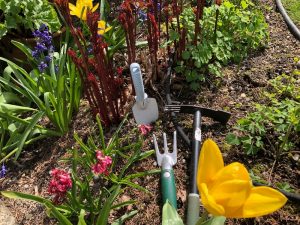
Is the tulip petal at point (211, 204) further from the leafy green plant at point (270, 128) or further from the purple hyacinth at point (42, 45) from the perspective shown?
the purple hyacinth at point (42, 45)

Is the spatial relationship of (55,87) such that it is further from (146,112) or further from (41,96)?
(146,112)

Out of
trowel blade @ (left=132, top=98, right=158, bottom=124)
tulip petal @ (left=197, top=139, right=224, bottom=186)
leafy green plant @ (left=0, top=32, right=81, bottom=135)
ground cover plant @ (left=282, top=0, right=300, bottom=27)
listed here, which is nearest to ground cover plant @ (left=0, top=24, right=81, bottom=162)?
leafy green plant @ (left=0, top=32, right=81, bottom=135)

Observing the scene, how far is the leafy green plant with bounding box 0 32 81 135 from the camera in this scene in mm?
2164

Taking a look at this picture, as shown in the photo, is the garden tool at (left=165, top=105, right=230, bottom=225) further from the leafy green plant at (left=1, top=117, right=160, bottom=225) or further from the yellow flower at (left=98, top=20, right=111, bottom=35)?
the yellow flower at (left=98, top=20, right=111, bottom=35)

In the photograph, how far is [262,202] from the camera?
946mm

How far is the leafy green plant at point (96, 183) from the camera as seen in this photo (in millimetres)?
1645

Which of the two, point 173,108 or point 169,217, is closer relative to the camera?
point 169,217

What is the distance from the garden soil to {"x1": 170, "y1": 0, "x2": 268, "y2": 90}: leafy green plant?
0.38 ft

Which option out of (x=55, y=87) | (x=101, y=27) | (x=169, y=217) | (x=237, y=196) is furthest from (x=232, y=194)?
(x=55, y=87)

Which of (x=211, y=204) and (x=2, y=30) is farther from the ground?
(x=2, y=30)

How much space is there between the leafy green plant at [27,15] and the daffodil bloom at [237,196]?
202cm

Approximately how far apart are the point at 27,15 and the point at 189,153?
1483 millimetres

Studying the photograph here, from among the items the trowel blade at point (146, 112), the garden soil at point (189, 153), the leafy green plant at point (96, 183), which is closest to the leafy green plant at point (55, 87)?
the garden soil at point (189, 153)

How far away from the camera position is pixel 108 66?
2.03 m
